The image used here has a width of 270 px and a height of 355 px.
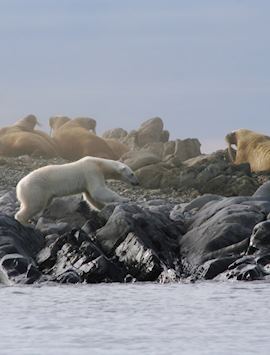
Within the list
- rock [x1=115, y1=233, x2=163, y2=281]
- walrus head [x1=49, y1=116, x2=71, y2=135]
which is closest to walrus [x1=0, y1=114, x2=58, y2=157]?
walrus head [x1=49, y1=116, x2=71, y2=135]

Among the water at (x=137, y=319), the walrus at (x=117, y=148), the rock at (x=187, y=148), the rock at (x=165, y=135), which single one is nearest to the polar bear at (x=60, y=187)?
the water at (x=137, y=319)

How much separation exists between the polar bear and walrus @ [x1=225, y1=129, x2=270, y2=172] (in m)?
14.1

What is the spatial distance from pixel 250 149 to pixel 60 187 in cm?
1644

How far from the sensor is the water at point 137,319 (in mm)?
8227

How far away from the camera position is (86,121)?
144 feet

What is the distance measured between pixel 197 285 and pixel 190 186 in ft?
43.4

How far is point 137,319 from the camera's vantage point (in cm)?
988

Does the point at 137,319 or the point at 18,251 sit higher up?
the point at 137,319

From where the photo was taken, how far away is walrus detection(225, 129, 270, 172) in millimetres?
31672

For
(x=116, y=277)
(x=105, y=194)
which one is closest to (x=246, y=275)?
(x=116, y=277)

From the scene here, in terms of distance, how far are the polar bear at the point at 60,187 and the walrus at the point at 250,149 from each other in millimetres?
14125

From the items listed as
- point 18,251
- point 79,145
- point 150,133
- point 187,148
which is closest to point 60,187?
point 18,251

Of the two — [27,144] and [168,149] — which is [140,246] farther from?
[168,149]

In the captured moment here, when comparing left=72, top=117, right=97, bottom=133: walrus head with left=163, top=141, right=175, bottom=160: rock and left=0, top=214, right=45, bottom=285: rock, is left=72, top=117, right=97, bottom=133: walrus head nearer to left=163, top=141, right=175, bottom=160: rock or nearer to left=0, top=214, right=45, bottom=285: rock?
left=163, top=141, right=175, bottom=160: rock
